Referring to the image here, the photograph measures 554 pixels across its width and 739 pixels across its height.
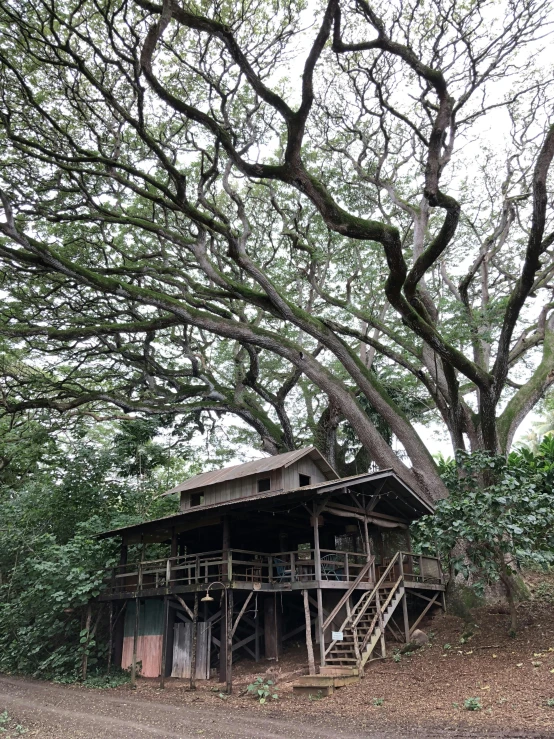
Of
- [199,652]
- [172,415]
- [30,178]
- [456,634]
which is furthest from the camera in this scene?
[172,415]

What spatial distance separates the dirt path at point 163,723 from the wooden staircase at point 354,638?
4.09ft

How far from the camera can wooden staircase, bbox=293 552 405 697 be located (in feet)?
38.6

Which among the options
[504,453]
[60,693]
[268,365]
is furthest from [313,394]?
[60,693]

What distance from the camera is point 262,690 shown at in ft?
39.9

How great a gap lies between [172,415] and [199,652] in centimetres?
1016

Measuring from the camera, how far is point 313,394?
28.4 meters

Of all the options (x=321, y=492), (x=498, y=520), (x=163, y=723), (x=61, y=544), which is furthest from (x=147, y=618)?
(x=498, y=520)

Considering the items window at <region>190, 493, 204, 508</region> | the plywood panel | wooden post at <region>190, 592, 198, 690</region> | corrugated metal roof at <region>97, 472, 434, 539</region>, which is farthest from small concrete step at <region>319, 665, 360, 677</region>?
window at <region>190, 493, 204, 508</region>

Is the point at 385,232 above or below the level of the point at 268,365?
below

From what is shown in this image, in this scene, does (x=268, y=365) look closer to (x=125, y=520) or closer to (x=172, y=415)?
(x=172, y=415)

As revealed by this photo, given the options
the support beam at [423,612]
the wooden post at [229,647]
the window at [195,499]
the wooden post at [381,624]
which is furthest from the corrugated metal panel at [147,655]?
the support beam at [423,612]

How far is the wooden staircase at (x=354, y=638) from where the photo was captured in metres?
11.8

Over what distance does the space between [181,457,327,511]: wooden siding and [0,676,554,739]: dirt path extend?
18.8 feet

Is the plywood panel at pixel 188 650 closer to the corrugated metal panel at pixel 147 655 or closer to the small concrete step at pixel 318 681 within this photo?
the corrugated metal panel at pixel 147 655
